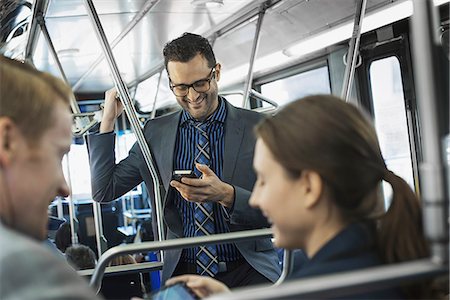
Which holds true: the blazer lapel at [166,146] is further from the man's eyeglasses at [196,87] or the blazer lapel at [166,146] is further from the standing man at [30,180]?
the standing man at [30,180]

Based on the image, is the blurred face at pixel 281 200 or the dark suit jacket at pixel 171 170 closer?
the blurred face at pixel 281 200

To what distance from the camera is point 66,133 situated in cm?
116

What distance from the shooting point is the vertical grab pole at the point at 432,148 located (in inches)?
39.7

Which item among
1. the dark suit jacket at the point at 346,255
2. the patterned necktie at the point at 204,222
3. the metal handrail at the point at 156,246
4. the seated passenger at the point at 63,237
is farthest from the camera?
the seated passenger at the point at 63,237

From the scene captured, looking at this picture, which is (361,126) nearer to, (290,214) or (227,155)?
(290,214)

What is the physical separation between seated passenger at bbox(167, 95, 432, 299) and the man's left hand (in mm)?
750

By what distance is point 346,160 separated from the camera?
4.28 feet

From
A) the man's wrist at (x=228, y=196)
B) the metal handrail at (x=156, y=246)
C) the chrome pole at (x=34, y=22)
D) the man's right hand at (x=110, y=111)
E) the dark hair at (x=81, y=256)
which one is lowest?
the dark hair at (x=81, y=256)

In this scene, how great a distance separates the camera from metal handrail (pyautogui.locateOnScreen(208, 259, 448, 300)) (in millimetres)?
967

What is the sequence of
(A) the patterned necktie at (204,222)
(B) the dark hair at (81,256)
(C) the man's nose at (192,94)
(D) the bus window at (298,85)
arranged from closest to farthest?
(A) the patterned necktie at (204,222)
(C) the man's nose at (192,94)
(B) the dark hair at (81,256)
(D) the bus window at (298,85)

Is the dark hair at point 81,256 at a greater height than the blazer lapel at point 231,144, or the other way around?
the blazer lapel at point 231,144

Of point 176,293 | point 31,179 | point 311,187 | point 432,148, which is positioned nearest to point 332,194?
point 311,187

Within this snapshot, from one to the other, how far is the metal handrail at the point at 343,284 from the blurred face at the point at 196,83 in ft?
4.98

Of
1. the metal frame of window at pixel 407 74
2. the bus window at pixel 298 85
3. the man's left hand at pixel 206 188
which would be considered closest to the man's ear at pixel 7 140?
the man's left hand at pixel 206 188
